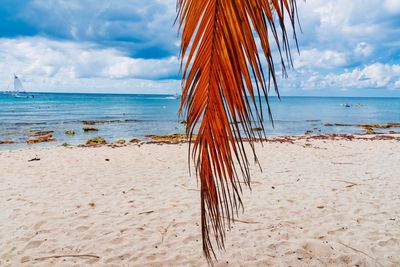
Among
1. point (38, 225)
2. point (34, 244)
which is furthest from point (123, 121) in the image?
point (34, 244)

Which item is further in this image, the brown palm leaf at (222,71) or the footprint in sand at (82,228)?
the footprint in sand at (82,228)

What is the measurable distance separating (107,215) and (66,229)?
0.70 meters

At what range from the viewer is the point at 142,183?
23.3ft

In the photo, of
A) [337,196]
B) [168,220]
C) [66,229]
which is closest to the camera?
[66,229]

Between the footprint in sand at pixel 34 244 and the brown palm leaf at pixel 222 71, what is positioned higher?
the brown palm leaf at pixel 222 71

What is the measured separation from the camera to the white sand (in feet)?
12.0

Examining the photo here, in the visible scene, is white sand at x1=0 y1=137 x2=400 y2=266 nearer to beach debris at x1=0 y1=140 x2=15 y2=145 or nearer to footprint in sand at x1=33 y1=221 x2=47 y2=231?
footprint in sand at x1=33 y1=221 x2=47 y2=231

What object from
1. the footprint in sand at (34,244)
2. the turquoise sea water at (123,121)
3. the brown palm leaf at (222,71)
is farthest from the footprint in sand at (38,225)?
the brown palm leaf at (222,71)

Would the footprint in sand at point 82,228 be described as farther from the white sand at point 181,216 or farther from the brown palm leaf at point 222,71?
the brown palm leaf at point 222,71

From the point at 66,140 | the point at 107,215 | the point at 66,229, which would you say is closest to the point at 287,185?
the point at 107,215

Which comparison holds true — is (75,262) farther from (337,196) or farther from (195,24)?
(337,196)

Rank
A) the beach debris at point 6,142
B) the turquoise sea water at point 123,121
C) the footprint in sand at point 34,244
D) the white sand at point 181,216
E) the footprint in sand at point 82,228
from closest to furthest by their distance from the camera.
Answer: the white sand at point 181,216
the footprint in sand at point 34,244
the footprint in sand at point 82,228
the beach debris at point 6,142
the turquoise sea water at point 123,121

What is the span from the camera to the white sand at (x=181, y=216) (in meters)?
3.66

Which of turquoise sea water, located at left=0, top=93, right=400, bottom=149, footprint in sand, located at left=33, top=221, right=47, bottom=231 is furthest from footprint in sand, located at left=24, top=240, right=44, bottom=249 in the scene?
turquoise sea water, located at left=0, top=93, right=400, bottom=149
